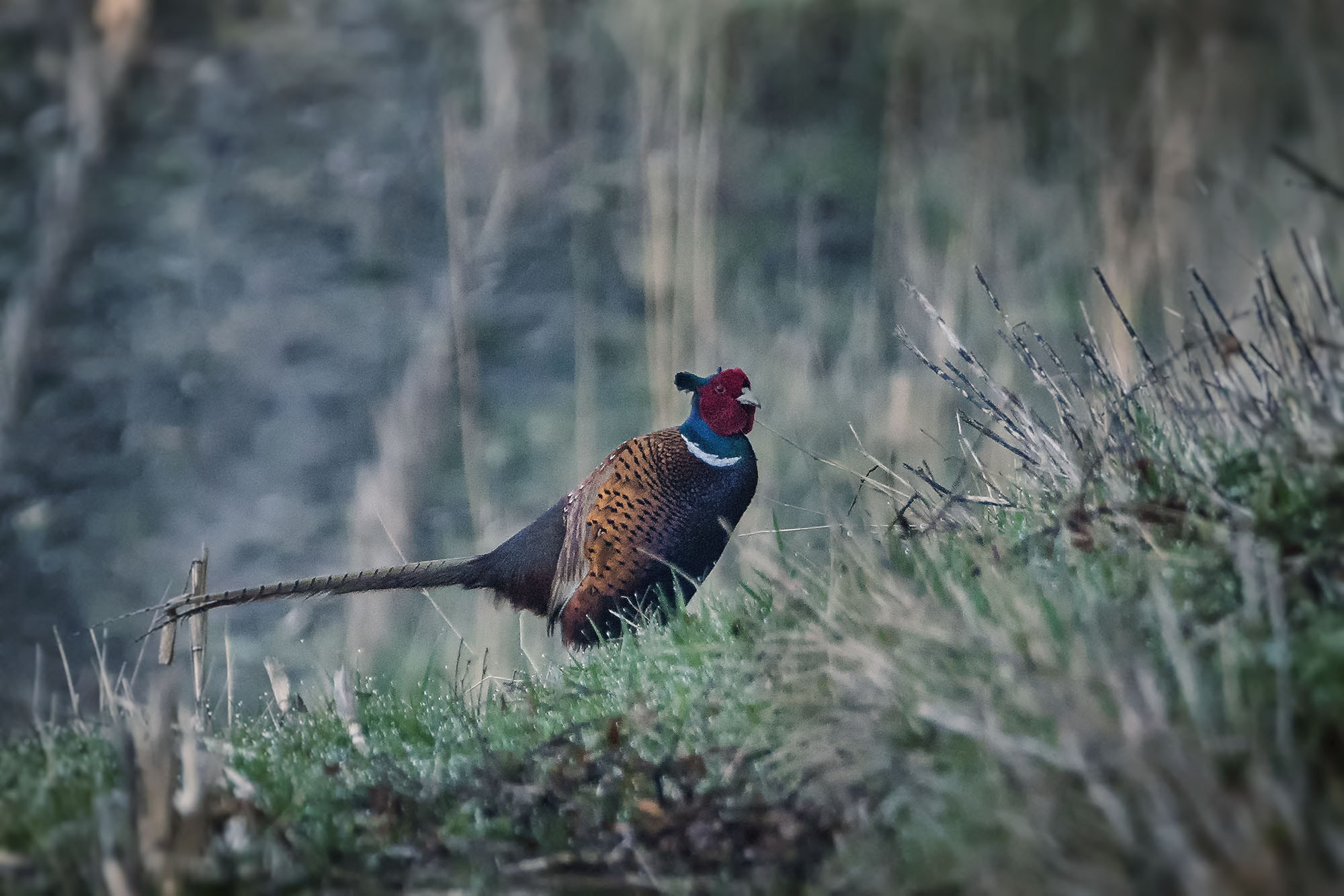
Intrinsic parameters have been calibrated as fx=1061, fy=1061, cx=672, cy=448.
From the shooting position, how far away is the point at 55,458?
6598mm

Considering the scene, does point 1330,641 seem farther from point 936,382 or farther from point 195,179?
point 195,179

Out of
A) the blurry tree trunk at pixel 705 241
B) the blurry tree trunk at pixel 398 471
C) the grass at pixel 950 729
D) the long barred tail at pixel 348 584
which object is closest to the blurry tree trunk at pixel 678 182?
the blurry tree trunk at pixel 705 241

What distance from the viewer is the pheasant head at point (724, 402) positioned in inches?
142

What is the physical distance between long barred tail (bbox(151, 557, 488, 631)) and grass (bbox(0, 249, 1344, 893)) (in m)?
0.52

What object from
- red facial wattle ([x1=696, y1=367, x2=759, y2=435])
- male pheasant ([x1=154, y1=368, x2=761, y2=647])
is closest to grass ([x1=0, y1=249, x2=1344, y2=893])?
male pheasant ([x1=154, y1=368, x2=761, y2=647])

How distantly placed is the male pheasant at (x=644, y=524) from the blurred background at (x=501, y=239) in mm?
686

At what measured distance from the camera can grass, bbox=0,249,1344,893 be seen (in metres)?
1.43

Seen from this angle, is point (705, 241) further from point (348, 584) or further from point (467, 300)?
point (348, 584)

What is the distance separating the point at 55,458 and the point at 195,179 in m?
2.21

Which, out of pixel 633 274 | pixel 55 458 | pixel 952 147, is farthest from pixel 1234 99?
pixel 55 458

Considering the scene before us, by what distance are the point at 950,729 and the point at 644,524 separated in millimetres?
1860

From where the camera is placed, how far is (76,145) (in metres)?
6.91

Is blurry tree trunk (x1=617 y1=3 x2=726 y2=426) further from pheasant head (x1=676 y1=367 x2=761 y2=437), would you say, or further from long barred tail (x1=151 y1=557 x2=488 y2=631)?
long barred tail (x1=151 y1=557 x2=488 y2=631)

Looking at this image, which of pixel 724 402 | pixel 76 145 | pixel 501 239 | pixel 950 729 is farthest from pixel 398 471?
pixel 950 729
